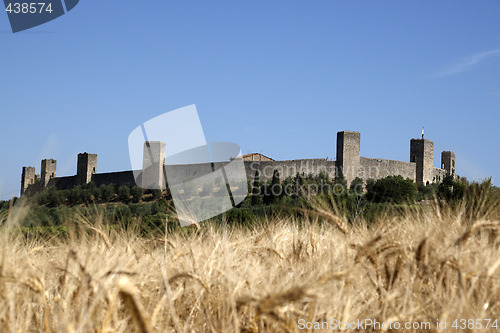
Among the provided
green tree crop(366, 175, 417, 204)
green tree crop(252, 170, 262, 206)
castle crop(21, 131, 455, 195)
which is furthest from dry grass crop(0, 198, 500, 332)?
castle crop(21, 131, 455, 195)

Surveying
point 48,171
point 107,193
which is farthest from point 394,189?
point 48,171

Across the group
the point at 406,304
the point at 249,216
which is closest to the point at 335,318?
the point at 406,304

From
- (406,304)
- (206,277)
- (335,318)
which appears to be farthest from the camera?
(206,277)

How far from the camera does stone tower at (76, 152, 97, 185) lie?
39.9 m

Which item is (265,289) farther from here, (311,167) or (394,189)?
(311,167)

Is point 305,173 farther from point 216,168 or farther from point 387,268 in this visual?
point 387,268

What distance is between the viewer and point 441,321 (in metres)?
2.02

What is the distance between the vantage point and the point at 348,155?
1275 inches

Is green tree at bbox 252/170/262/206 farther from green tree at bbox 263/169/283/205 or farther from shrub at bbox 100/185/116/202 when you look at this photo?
shrub at bbox 100/185/116/202

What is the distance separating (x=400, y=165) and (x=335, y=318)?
34.7 metres

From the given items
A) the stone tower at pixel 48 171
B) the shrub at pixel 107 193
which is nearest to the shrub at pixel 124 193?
the shrub at pixel 107 193

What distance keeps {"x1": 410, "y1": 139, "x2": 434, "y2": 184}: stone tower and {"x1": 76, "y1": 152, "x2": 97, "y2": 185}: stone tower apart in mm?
24316

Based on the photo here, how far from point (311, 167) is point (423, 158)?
9.04 metres

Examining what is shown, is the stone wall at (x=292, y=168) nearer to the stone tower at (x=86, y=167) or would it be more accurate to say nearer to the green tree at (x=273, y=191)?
the green tree at (x=273, y=191)
